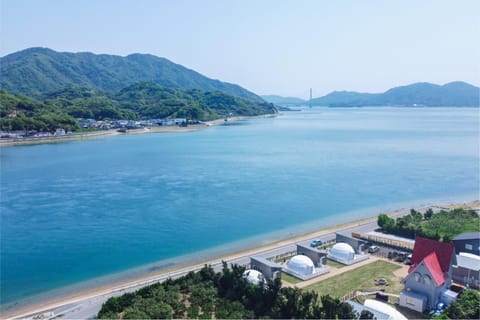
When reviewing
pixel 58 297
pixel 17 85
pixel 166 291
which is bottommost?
pixel 58 297

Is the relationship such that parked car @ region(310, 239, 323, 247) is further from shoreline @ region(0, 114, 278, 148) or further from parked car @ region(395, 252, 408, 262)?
shoreline @ region(0, 114, 278, 148)

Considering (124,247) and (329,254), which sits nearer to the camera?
(329,254)

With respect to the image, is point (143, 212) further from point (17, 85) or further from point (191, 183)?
Result: point (17, 85)

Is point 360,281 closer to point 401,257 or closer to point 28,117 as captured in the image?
point 401,257

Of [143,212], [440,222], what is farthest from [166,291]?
[440,222]

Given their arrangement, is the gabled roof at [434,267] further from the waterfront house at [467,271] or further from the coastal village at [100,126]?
the coastal village at [100,126]

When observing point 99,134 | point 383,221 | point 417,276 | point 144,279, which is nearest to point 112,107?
point 99,134
